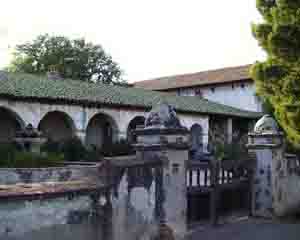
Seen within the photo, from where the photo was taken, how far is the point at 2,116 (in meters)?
19.1

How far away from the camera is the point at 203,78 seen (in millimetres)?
32250

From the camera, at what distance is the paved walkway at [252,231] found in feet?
22.6

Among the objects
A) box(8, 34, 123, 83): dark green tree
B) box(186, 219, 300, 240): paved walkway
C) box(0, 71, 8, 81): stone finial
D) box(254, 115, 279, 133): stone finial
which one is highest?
box(8, 34, 123, 83): dark green tree

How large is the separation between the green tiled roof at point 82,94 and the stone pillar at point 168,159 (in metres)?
11.2

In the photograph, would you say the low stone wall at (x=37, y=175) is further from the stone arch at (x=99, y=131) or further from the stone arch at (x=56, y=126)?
the stone arch at (x=99, y=131)

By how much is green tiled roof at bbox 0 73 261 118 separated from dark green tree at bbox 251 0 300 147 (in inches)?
227

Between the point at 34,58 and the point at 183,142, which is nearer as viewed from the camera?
the point at 183,142

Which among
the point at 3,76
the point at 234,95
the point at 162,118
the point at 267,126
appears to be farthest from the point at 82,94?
the point at 162,118

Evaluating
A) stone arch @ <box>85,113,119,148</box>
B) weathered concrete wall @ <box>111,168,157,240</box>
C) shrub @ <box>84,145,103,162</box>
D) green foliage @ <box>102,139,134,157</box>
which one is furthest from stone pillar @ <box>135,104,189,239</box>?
stone arch @ <box>85,113,119,148</box>

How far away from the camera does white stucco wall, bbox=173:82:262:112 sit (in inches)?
1155

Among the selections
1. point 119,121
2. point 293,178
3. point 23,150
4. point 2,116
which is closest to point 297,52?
point 293,178

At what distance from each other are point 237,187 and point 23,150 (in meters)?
10.1

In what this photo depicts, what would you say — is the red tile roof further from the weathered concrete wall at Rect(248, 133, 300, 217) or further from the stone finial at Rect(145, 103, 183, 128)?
the stone finial at Rect(145, 103, 183, 128)

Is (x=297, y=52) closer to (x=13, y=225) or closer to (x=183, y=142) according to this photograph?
(x=183, y=142)
